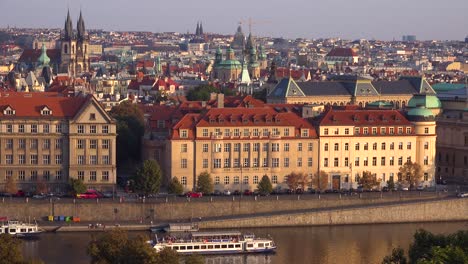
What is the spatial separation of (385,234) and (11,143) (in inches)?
683

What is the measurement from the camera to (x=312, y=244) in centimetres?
5356

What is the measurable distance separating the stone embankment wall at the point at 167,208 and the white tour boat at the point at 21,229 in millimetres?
1893

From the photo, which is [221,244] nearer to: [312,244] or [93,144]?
[312,244]

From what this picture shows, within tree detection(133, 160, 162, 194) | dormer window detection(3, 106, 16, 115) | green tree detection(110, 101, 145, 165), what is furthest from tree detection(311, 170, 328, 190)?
dormer window detection(3, 106, 16, 115)

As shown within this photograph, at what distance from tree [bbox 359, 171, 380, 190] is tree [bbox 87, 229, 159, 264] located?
23.6 m

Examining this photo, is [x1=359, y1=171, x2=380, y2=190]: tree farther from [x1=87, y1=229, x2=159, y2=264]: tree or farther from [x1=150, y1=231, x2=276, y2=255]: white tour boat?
[x1=87, y1=229, x2=159, y2=264]: tree

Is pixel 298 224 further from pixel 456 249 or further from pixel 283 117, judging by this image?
pixel 456 249

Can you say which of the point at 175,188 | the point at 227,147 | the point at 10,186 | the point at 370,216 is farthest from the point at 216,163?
the point at 10,186

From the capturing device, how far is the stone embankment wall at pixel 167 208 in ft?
185

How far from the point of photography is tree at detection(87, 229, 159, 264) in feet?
128

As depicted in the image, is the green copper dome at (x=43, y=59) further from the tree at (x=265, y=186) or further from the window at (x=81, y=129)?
the tree at (x=265, y=186)

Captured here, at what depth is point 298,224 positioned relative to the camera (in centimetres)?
5778

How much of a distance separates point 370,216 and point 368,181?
16.1 ft

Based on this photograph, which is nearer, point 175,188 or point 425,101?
point 175,188
